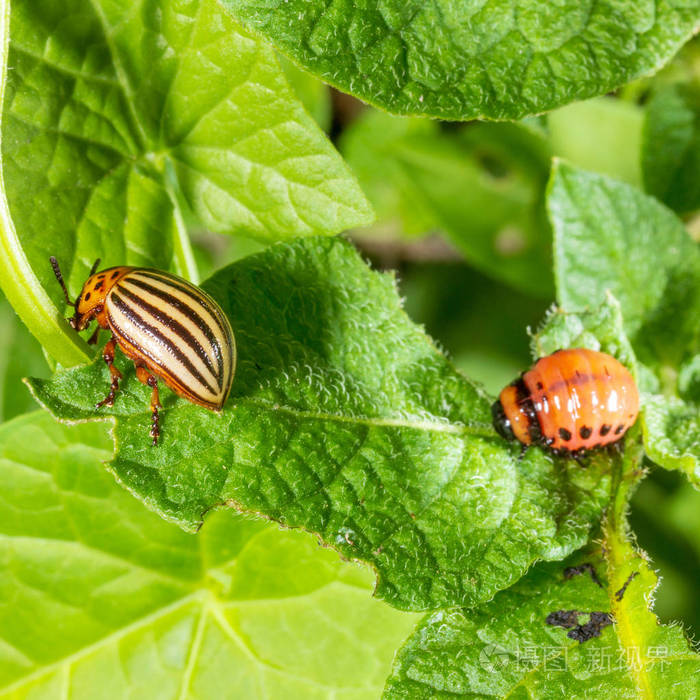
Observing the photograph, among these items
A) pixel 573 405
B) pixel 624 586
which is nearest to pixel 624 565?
pixel 624 586

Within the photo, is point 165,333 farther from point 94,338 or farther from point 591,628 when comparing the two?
point 591,628

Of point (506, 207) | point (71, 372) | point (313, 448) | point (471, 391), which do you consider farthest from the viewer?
point (506, 207)

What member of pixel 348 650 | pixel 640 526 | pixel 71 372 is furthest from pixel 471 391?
pixel 640 526

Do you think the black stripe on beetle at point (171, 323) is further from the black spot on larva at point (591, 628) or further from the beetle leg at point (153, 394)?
the black spot on larva at point (591, 628)

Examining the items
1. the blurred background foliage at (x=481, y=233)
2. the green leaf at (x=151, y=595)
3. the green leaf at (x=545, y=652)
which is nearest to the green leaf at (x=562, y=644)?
the green leaf at (x=545, y=652)

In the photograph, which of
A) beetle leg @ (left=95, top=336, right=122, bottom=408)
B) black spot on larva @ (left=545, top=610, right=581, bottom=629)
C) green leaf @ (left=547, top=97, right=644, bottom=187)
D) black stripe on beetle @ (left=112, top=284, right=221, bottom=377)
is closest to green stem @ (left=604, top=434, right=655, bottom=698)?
black spot on larva @ (left=545, top=610, right=581, bottom=629)

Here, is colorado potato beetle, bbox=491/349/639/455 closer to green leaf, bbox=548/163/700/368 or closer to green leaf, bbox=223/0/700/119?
green leaf, bbox=548/163/700/368

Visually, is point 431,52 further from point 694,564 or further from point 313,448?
point 694,564
